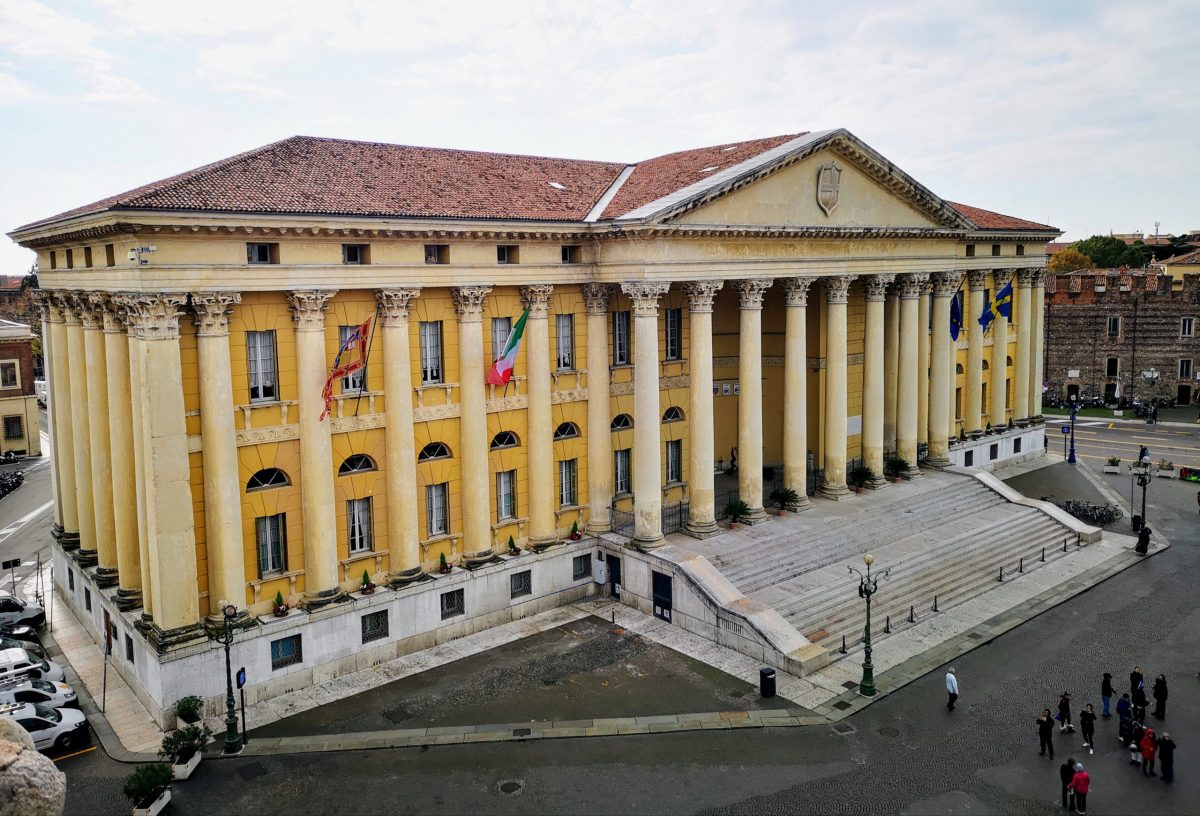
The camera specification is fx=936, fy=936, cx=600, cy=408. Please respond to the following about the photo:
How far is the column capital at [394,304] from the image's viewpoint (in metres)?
29.9

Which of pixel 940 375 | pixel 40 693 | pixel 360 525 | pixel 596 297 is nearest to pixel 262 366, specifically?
pixel 360 525

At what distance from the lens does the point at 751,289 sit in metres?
36.8

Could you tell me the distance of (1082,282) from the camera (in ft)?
267

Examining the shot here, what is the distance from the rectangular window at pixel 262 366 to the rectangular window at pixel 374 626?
25.5 feet

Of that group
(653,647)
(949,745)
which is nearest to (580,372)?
(653,647)

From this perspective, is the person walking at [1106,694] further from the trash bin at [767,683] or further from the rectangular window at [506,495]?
the rectangular window at [506,495]

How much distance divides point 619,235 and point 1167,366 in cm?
6443

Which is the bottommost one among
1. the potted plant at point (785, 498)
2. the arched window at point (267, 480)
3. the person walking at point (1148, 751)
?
the person walking at point (1148, 751)

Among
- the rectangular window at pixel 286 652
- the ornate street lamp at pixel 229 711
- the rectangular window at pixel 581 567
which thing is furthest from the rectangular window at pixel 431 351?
the ornate street lamp at pixel 229 711

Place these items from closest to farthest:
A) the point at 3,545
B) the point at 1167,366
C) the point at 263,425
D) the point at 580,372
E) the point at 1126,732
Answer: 1. the point at 1126,732
2. the point at 263,425
3. the point at 580,372
4. the point at 3,545
5. the point at 1167,366

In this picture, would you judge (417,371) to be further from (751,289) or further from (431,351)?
(751,289)

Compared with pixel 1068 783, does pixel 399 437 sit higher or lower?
higher

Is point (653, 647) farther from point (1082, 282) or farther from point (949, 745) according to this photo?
point (1082, 282)

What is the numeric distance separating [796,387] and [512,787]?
21595 mm
